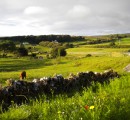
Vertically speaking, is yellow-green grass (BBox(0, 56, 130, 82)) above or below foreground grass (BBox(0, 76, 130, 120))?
below

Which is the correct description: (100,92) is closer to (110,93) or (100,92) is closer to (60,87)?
(110,93)

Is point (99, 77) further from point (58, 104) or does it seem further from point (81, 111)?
point (81, 111)

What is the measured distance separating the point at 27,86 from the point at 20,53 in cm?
12224

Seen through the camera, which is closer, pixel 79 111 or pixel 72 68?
pixel 79 111

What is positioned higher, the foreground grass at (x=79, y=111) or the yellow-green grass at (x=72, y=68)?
the foreground grass at (x=79, y=111)

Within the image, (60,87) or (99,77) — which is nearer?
(60,87)

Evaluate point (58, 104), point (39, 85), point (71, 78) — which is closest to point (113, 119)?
point (58, 104)

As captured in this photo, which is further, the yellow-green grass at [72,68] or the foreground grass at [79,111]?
the yellow-green grass at [72,68]

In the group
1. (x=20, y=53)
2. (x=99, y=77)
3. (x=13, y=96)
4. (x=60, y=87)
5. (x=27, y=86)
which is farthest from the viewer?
(x=20, y=53)

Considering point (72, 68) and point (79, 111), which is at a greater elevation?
point (79, 111)

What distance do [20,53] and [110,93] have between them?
124 meters

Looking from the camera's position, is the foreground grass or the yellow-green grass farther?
the yellow-green grass

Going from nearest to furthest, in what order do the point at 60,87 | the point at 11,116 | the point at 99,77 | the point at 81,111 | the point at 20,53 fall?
the point at 81,111 → the point at 11,116 → the point at 60,87 → the point at 99,77 → the point at 20,53

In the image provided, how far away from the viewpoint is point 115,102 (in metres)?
13.3
